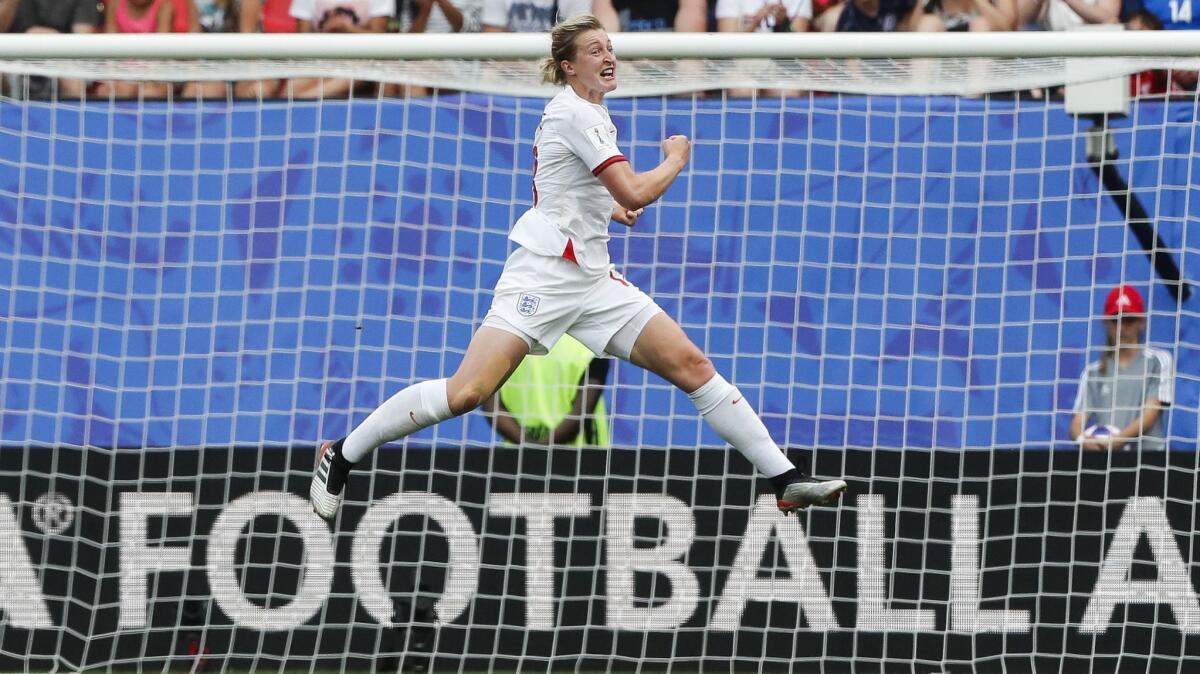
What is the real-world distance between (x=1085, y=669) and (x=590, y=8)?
4.38 metres

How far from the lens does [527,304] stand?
21.7ft

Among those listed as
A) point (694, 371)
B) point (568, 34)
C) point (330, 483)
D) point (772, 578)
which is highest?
point (568, 34)

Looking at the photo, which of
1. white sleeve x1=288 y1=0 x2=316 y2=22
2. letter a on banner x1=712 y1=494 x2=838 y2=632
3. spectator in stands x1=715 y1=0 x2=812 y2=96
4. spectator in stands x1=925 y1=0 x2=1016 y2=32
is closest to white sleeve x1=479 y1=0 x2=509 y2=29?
white sleeve x1=288 y1=0 x2=316 y2=22

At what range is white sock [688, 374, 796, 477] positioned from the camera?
22.0 feet

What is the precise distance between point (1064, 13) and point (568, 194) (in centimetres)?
429

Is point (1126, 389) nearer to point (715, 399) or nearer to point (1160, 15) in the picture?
point (1160, 15)

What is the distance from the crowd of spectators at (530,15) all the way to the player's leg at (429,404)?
153 inches

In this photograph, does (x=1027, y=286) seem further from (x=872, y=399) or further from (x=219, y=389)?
(x=219, y=389)

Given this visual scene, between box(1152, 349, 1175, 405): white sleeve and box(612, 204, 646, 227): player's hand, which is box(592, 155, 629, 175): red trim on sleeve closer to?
box(612, 204, 646, 227): player's hand

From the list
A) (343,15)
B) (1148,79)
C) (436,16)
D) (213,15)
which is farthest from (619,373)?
(213,15)

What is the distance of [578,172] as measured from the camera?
6.60m

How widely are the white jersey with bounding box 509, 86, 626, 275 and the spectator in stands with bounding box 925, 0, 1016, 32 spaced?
384 cm

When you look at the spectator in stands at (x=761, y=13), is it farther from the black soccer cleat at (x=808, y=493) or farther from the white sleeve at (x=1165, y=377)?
the black soccer cleat at (x=808, y=493)

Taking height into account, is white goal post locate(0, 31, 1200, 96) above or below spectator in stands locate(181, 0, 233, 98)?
below
